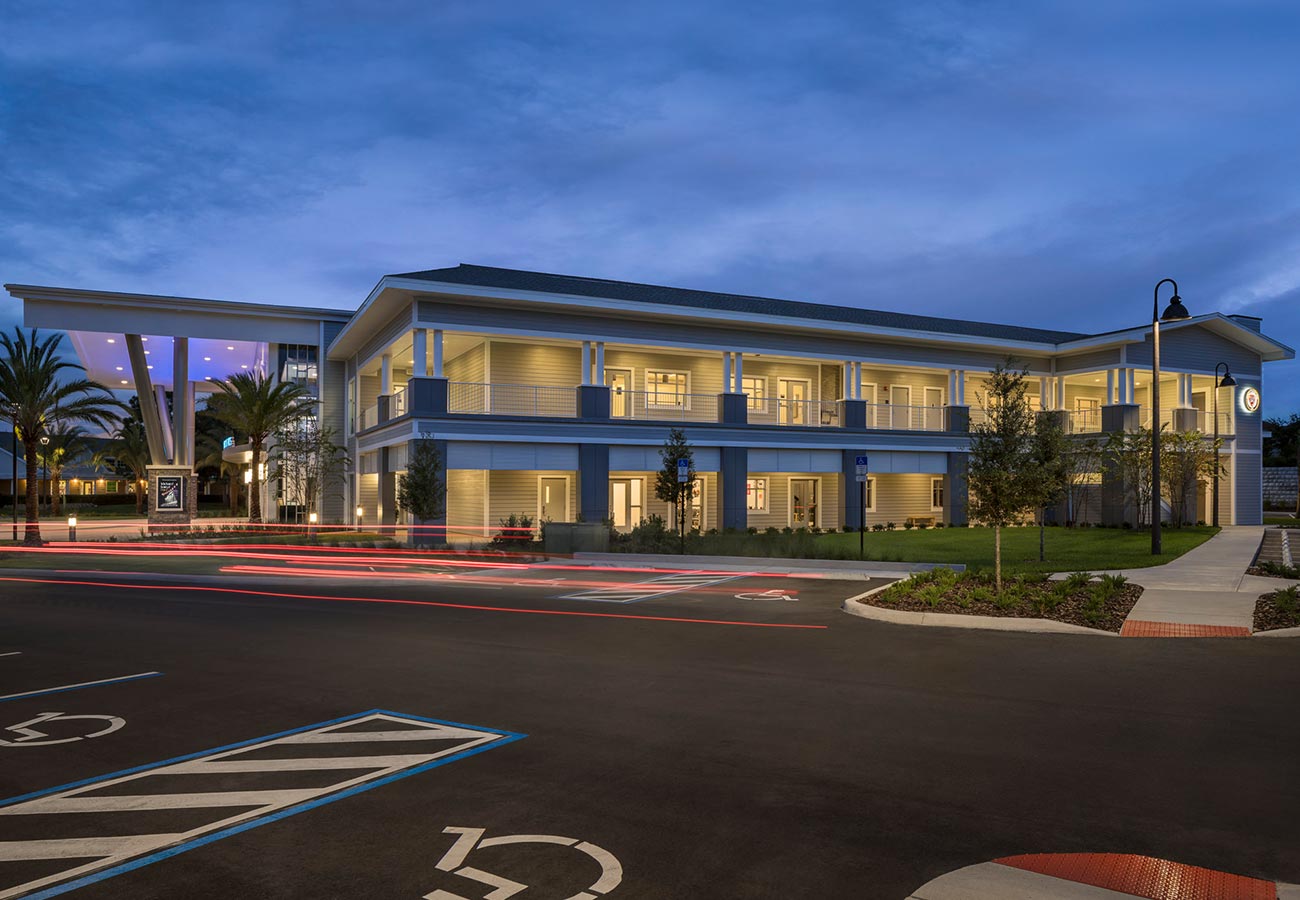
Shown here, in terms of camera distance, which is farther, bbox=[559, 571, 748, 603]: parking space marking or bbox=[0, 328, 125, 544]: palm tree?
bbox=[0, 328, 125, 544]: palm tree

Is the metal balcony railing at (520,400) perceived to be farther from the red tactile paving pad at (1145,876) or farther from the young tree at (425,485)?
the red tactile paving pad at (1145,876)

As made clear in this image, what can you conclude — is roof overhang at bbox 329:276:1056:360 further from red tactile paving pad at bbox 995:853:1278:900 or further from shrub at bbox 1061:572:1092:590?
red tactile paving pad at bbox 995:853:1278:900

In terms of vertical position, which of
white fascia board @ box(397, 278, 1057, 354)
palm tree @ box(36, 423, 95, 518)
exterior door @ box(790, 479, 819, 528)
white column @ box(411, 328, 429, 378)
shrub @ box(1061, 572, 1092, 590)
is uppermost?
white fascia board @ box(397, 278, 1057, 354)

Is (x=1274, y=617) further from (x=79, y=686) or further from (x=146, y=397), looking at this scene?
(x=146, y=397)

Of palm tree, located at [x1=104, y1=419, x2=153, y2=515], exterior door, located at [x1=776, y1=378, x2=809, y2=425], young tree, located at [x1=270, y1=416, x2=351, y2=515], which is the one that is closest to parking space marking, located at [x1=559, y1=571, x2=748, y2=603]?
exterior door, located at [x1=776, y1=378, x2=809, y2=425]

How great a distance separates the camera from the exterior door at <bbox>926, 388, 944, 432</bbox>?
42312mm

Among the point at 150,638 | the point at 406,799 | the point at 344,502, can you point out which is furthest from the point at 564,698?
the point at 344,502

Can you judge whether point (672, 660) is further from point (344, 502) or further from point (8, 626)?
point (344, 502)

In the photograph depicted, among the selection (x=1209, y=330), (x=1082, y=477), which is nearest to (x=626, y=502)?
(x=1082, y=477)

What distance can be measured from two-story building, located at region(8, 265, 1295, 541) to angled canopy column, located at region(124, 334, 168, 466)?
276mm

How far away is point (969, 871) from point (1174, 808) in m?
1.99

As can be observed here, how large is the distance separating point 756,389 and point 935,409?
9.89m

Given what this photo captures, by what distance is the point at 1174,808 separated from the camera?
580 centimetres

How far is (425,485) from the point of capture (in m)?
28.5
